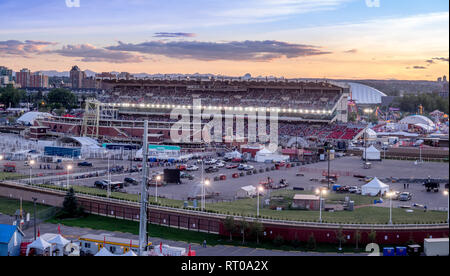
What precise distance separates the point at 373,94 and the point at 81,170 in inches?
2428

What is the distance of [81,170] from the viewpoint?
22250mm

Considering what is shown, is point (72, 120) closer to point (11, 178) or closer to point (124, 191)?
point (11, 178)

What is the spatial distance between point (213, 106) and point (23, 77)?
6734 centimetres

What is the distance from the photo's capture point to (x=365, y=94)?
77.5 metres

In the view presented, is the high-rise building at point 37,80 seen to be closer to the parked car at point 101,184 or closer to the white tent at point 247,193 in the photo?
the parked car at point 101,184

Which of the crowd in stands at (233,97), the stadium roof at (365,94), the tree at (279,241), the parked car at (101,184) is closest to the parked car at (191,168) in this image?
the parked car at (101,184)

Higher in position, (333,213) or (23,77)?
(23,77)

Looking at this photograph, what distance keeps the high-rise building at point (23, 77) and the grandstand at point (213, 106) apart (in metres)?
56.2

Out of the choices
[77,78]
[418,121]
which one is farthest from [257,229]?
[77,78]

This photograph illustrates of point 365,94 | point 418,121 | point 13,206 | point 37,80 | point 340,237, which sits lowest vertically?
point 13,206

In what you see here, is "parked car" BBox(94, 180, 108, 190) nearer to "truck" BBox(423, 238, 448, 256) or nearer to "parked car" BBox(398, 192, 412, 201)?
"parked car" BBox(398, 192, 412, 201)

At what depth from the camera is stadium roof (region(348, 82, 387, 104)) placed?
246 feet

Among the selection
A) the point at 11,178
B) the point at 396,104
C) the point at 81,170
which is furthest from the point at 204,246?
the point at 396,104

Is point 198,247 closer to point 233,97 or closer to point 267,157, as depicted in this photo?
point 267,157
